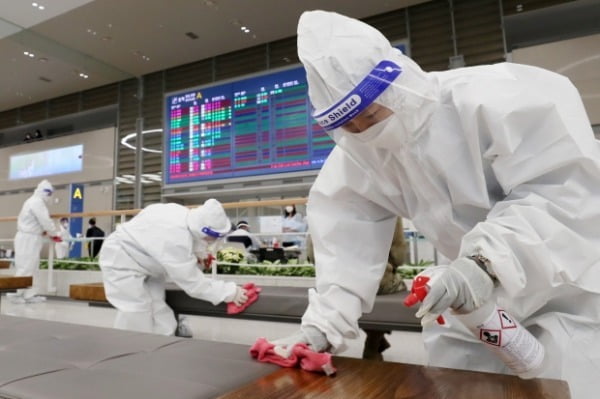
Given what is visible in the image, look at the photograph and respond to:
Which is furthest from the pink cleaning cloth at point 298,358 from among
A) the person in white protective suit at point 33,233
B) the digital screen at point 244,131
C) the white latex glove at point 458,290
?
the person in white protective suit at point 33,233

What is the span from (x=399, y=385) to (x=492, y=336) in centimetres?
20

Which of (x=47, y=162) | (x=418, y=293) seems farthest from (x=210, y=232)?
(x=47, y=162)

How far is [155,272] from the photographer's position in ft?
8.87

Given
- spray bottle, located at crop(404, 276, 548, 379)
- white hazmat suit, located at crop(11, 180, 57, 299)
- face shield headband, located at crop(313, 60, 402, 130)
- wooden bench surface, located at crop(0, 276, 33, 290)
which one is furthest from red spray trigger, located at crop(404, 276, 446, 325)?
white hazmat suit, located at crop(11, 180, 57, 299)

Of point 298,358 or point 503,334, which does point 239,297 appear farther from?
point 503,334

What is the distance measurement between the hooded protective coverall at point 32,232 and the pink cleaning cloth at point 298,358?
5219mm

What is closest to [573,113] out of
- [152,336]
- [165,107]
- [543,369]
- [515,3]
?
[543,369]

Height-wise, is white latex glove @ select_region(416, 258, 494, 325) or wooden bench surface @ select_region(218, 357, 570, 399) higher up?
white latex glove @ select_region(416, 258, 494, 325)

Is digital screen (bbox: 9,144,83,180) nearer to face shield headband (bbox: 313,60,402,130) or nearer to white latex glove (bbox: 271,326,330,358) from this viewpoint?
white latex glove (bbox: 271,326,330,358)

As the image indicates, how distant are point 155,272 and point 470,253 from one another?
7.54ft

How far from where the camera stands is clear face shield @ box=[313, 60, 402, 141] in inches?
34.6

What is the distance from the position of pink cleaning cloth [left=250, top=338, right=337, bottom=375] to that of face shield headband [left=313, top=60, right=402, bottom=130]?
511mm

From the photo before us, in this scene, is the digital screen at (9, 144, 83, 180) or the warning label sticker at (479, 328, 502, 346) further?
the digital screen at (9, 144, 83, 180)

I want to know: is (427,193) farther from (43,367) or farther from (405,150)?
(43,367)
